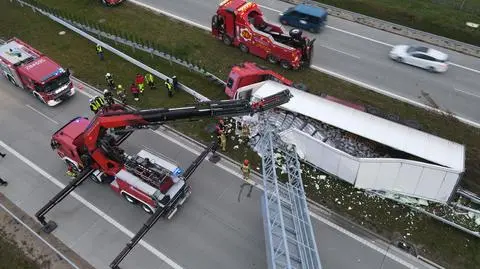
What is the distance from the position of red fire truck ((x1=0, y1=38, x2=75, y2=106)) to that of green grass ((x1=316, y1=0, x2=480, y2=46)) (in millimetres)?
23143

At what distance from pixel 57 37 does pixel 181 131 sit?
15118 mm

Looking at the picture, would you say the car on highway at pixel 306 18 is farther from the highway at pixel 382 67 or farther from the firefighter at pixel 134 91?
the firefighter at pixel 134 91

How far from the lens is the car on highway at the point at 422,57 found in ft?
89.0

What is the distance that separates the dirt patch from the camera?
17047 millimetres

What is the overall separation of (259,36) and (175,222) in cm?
1486

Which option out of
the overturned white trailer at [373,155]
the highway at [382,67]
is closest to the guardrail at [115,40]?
the overturned white trailer at [373,155]

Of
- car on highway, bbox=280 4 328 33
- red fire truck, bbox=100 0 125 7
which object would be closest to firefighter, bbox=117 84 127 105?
red fire truck, bbox=100 0 125 7

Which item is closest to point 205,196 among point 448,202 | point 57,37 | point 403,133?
point 403,133

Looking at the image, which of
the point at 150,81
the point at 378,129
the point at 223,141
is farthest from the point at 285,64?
the point at 378,129

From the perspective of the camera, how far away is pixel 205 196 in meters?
19.7

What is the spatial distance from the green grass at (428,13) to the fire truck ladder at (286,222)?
2025 centimetres

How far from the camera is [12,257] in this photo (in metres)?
17.3

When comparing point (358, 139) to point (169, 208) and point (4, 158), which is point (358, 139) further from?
point (4, 158)

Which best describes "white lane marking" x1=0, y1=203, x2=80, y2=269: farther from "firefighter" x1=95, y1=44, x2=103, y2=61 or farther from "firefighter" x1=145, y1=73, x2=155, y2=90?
"firefighter" x1=95, y1=44, x2=103, y2=61
